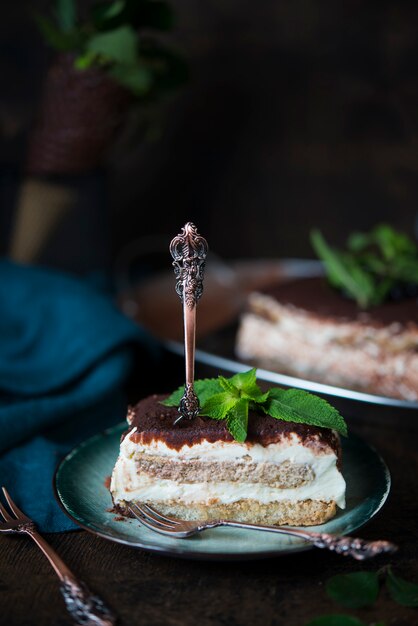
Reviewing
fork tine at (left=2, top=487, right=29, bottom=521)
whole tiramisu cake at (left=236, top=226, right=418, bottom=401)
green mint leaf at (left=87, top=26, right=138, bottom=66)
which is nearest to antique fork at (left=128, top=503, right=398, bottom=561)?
fork tine at (left=2, top=487, right=29, bottom=521)

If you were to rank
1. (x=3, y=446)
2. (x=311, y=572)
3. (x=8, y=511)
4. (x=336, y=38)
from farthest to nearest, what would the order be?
(x=336, y=38) → (x=3, y=446) → (x=8, y=511) → (x=311, y=572)

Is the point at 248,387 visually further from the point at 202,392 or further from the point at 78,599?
the point at 78,599

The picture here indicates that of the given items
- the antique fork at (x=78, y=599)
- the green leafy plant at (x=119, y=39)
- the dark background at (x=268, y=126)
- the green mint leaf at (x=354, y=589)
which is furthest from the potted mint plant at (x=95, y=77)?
the green mint leaf at (x=354, y=589)

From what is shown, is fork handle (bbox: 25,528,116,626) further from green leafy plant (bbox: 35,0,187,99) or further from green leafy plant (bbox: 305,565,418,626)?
green leafy plant (bbox: 35,0,187,99)

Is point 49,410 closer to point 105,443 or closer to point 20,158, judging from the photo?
point 105,443

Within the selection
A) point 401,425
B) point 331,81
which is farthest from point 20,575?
point 331,81
